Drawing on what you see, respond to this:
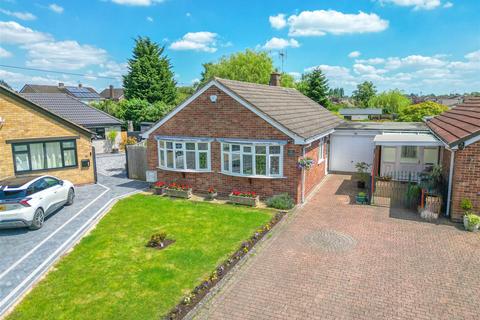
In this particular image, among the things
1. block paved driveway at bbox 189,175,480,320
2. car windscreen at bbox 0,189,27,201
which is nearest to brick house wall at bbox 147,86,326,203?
block paved driveway at bbox 189,175,480,320

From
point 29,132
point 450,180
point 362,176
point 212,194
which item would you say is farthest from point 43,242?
point 362,176

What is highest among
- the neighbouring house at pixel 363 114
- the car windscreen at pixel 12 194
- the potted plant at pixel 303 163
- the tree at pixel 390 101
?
the tree at pixel 390 101

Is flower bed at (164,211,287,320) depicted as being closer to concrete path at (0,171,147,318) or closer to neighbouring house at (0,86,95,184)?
concrete path at (0,171,147,318)

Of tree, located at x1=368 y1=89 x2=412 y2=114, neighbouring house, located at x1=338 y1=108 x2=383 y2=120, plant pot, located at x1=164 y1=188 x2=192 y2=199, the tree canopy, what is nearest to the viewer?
plant pot, located at x1=164 y1=188 x2=192 y2=199

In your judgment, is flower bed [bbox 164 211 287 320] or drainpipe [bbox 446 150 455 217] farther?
drainpipe [bbox 446 150 455 217]

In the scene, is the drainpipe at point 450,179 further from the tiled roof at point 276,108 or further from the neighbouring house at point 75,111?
the neighbouring house at point 75,111

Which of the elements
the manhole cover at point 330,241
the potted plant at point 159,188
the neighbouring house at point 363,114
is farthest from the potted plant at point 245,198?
the neighbouring house at point 363,114

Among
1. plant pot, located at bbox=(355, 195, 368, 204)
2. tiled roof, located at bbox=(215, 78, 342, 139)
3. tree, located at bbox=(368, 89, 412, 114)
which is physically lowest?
plant pot, located at bbox=(355, 195, 368, 204)
